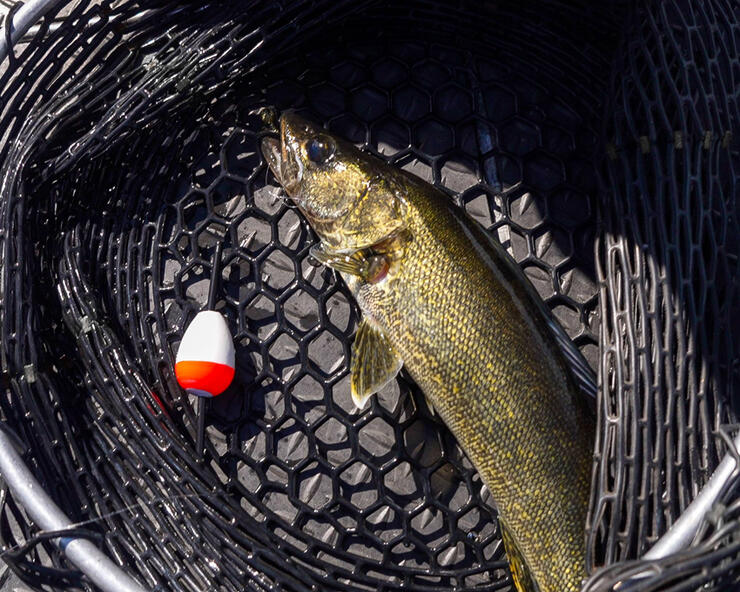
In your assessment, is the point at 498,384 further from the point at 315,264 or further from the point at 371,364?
the point at 315,264

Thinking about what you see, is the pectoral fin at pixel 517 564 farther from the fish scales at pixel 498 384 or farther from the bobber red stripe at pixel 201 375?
the bobber red stripe at pixel 201 375

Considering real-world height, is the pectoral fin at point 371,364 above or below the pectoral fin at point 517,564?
above

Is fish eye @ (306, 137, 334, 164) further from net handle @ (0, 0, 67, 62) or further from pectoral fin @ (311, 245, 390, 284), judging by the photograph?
net handle @ (0, 0, 67, 62)

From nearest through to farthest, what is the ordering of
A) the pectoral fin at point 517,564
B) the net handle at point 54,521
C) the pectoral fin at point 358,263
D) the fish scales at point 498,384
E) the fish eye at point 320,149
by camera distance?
the net handle at point 54,521 < the fish scales at point 498,384 < the pectoral fin at point 517,564 < the pectoral fin at point 358,263 < the fish eye at point 320,149

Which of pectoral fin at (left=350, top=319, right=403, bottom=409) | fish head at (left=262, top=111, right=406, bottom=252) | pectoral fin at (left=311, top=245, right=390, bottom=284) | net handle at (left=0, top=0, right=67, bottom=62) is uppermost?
net handle at (left=0, top=0, right=67, bottom=62)

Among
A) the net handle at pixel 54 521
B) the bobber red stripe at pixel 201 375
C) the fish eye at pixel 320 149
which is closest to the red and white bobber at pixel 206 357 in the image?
the bobber red stripe at pixel 201 375

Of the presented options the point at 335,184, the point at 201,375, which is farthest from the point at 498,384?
the point at 201,375

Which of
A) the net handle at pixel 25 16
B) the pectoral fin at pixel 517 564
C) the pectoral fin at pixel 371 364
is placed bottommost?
the pectoral fin at pixel 517 564

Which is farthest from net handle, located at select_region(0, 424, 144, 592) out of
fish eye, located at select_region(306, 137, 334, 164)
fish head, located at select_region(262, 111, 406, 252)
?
fish eye, located at select_region(306, 137, 334, 164)

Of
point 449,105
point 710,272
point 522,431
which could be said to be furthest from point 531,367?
point 449,105
